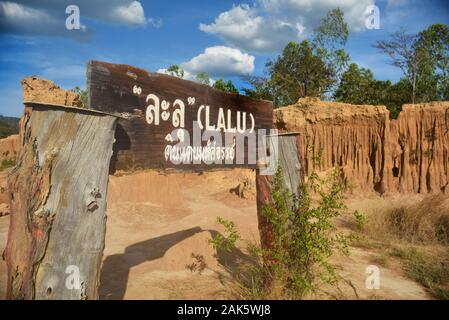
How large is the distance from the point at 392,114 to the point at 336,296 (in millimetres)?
18471

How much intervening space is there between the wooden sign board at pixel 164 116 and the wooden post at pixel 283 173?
272 mm

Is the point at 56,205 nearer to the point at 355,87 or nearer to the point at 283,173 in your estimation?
the point at 283,173

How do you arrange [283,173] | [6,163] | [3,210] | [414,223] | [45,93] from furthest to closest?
[6,163] < [45,93] < [3,210] < [414,223] < [283,173]

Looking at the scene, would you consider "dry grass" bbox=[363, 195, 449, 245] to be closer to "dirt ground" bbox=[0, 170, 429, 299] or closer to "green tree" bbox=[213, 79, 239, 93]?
"dirt ground" bbox=[0, 170, 429, 299]

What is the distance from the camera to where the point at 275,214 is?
3.45 meters

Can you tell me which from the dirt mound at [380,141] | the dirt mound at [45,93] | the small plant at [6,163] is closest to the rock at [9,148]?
the small plant at [6,163]

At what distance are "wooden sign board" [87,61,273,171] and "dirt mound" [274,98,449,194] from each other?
823 centimetres

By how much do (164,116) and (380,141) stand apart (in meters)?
11.6

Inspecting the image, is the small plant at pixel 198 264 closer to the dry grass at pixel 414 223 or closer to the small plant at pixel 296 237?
the small plant at pixel 296 237

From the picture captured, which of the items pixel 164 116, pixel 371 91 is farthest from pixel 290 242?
pixel 371 91

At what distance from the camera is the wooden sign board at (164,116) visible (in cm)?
234

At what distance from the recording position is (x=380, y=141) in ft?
41.8
